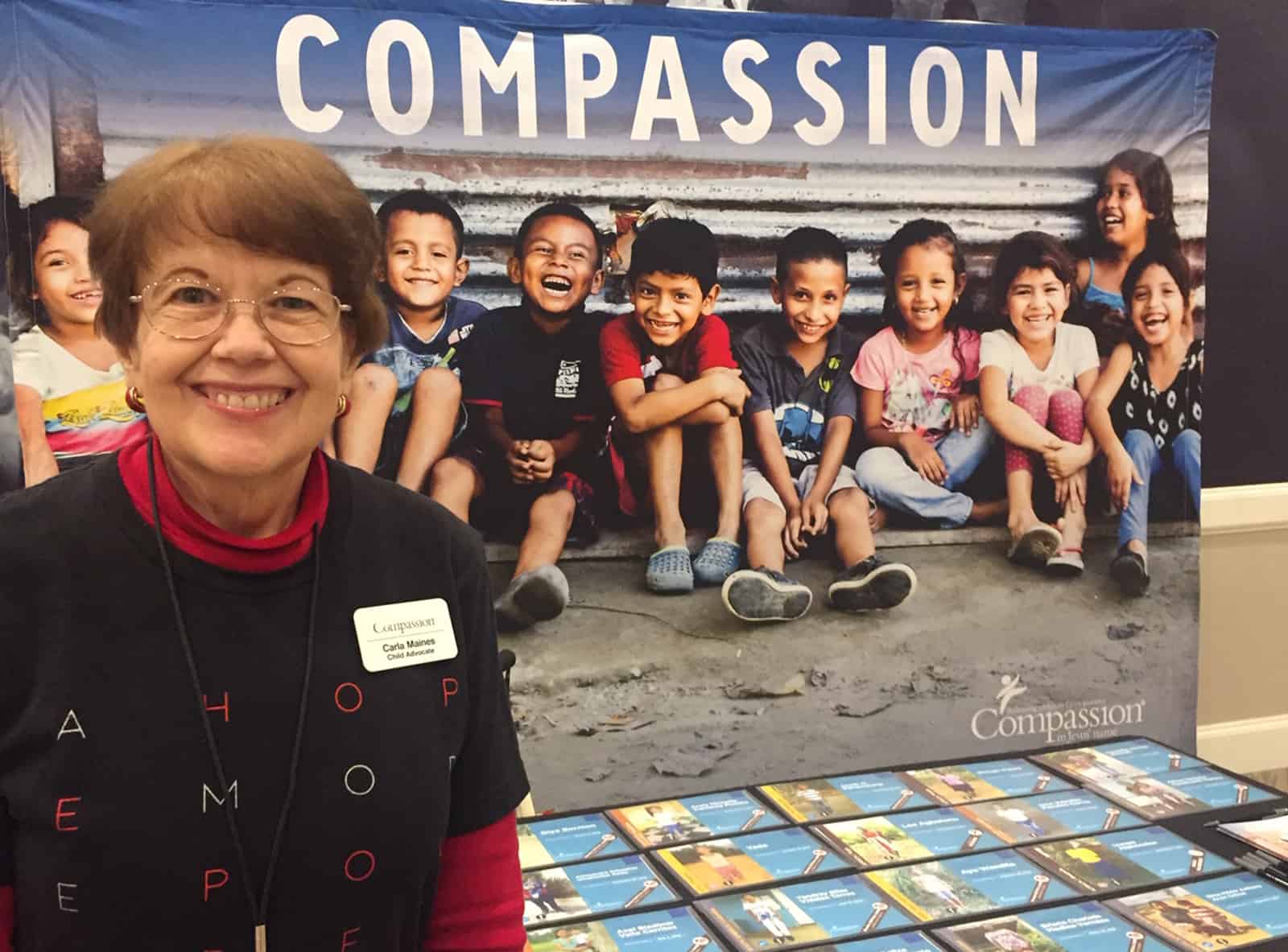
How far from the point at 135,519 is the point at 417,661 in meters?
0.30

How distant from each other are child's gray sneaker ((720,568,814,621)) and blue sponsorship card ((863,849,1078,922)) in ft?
3.13

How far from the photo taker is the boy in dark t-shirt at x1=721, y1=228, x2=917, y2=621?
9.79ft

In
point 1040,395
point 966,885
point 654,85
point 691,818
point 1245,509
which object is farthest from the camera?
point 1245,509

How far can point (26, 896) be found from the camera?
1005 millimetres

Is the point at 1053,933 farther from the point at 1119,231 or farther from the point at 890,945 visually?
the point at 1119,231

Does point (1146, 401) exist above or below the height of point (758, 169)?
below

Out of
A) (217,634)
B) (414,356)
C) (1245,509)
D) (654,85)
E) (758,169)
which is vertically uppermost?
(654,85)

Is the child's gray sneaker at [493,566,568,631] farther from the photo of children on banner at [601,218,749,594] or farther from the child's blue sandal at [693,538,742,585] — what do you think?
the child's blue sandal at [693,538,742,585]

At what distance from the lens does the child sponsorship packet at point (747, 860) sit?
2074 mm

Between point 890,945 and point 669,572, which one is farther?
point 669,572

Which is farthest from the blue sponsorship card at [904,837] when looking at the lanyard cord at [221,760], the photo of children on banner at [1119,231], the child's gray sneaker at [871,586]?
the photo of children on banner at [1119,231]

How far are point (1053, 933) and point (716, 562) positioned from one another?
1308 millimetres

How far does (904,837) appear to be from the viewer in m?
2.26

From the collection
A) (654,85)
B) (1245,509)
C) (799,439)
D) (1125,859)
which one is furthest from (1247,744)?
(654,85)
